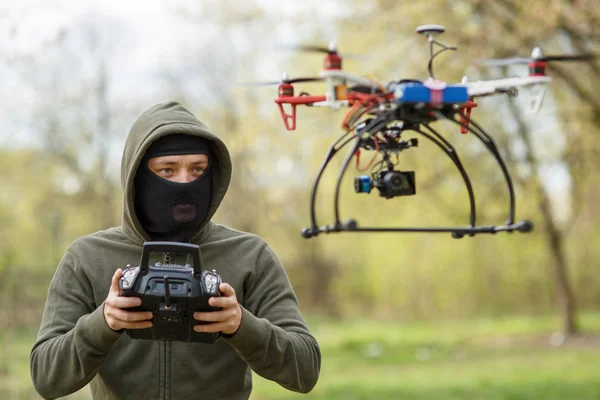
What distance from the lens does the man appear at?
9.94ft

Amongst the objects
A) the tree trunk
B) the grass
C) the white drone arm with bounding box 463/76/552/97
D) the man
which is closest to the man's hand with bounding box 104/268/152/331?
the man

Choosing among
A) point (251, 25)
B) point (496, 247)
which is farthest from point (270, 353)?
point (496, 247)

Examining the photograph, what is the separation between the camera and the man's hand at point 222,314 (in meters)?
2.62

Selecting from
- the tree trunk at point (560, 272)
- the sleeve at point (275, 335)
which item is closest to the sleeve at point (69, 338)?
the sleeve at point (275, 335)

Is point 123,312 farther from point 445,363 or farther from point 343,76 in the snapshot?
point 445,363

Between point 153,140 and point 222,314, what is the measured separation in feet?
2.42

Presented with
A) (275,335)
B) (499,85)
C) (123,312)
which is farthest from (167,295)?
(499,85)

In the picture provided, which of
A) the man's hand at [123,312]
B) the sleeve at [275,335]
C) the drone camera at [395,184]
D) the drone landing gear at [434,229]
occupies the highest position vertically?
the drone camera at [395,184]

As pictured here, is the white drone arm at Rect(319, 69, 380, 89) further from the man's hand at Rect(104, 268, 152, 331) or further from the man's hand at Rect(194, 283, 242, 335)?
the man's hand at Rect(104, 268, 152, 331)

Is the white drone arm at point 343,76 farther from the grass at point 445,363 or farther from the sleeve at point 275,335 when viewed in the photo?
the grass at point 445,363

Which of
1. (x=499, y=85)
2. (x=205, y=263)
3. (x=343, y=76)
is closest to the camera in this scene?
(x=343, y=76)

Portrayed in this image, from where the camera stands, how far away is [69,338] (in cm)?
294

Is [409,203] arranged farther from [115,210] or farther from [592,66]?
[592,66]

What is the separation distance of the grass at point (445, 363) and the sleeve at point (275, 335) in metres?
6.26
